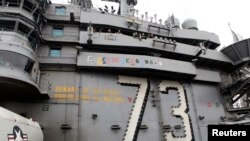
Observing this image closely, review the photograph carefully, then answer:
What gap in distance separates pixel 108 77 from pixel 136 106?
3.07m

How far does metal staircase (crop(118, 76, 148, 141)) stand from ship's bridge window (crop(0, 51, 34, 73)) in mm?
6855

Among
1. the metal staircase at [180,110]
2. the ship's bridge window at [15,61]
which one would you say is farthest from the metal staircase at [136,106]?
the ship's bridge window at [15,61]

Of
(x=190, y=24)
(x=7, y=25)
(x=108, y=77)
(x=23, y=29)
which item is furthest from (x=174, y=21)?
(x=7, y=25)

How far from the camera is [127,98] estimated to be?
17766 mm

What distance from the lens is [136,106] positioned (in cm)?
1766

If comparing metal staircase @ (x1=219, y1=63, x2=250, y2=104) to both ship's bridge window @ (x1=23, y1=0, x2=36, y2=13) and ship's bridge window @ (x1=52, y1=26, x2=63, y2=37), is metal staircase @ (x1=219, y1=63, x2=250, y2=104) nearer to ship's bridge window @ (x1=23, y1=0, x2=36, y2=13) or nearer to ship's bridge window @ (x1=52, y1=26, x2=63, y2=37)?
ship's bridge window @ (x1=52, y1=26, x2=63, y2=37)

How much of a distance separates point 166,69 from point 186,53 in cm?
→ 343

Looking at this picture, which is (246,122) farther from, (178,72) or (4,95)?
(4,95)

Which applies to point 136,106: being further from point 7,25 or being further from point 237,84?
point 7,25

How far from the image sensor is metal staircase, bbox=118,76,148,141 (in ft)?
54.2

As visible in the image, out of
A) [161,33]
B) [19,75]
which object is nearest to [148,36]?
[161,33]

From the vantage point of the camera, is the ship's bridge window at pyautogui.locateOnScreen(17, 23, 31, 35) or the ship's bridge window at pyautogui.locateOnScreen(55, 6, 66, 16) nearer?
the ship's bridge window at pyautogui.locateOnScreen(17, 23, 31, 35)

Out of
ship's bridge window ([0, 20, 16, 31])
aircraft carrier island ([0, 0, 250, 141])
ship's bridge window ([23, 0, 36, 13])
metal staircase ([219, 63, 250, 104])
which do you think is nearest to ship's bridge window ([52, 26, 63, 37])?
aircraft carrier island ([0, 0, 250, 141])

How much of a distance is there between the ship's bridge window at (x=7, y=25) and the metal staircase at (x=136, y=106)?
27.1 feet
